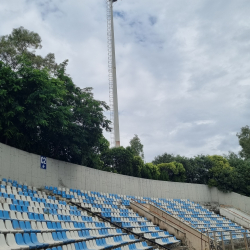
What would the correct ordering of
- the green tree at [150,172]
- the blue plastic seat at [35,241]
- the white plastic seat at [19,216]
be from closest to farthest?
1. the blue plastic seat at [35,241]
2. the white plastic seat at [19,216]
3. the green tree at [150,172]

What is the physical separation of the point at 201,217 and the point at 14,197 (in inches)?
Answer: 580

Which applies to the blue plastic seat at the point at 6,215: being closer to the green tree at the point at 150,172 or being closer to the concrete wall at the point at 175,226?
the concrete wall at the point at 175,226

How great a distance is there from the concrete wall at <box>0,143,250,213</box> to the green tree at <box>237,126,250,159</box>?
1807cm

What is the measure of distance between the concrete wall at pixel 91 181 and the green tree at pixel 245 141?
18.1 meters

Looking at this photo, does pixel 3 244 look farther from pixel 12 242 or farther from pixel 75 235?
pixel 75 235

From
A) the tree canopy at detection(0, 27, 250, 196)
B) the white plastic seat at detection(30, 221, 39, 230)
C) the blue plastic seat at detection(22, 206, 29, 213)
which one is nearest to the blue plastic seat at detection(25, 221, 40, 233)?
the white plastic seat at detection(30, 221, 39, 230)

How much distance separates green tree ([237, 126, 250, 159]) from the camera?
45375 millimetres

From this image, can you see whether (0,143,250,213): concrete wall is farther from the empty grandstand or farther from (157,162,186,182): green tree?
(157,162,186,182): green tree

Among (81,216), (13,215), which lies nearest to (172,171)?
(81,216)

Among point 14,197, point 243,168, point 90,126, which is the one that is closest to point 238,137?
point 243,168

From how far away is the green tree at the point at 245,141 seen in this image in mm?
45375

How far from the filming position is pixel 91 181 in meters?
18.8

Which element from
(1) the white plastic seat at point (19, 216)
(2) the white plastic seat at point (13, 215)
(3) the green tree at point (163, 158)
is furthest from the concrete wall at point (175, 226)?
(3) the green tree at point (163, 158)

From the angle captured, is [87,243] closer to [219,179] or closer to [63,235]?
[63,235]
